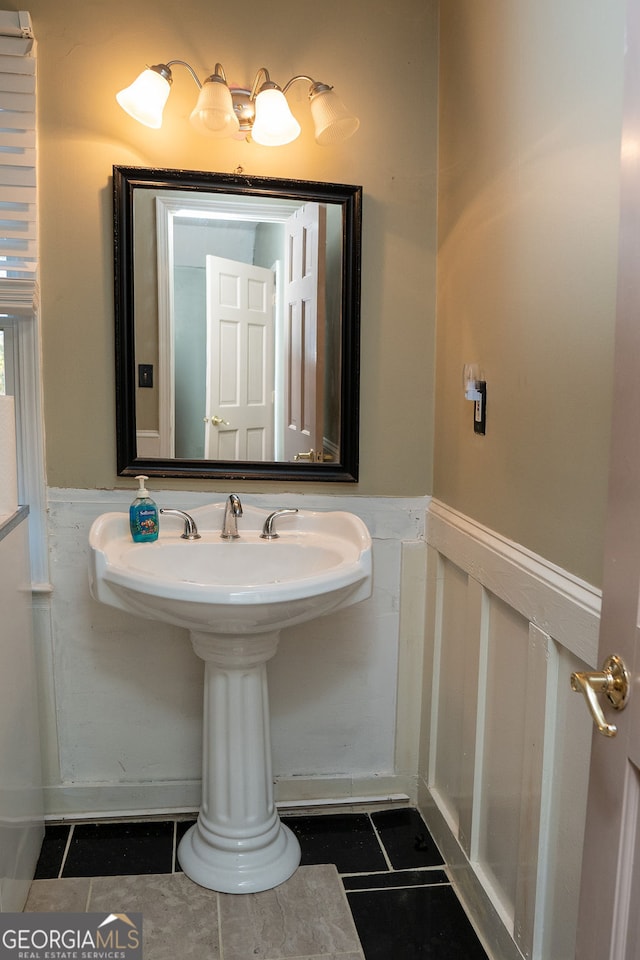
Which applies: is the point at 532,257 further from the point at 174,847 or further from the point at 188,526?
the point at 174,847

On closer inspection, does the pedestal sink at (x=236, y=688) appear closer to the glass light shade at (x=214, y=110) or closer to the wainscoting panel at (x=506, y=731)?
the wainscoting panel at (x=506, y=731)

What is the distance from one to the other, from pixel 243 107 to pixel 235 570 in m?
1.14

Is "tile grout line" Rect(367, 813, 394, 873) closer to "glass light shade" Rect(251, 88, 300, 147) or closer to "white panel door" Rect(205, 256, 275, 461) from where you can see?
"white panel door" Rect(205, 256, 275, 461)

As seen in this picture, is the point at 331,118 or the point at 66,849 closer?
the point at 331,118

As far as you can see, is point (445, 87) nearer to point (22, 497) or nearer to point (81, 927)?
point (22, 497)

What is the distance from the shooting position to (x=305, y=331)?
6.73ft

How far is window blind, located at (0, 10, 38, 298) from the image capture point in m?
1.82

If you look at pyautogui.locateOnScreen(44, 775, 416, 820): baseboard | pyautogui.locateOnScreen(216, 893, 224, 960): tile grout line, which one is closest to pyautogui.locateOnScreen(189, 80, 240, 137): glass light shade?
pyautogui.locateOnScreen(44, 775, 416, 820): baseboard

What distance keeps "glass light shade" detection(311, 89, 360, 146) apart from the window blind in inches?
26.6

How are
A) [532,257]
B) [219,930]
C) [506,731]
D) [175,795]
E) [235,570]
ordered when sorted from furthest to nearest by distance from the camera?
1. [175,795]
2. [235,570]
3. [219,930]
4. [506,731]
5. [532,257]

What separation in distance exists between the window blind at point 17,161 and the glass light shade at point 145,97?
237 mm

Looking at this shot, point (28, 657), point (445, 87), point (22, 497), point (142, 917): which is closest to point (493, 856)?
point (142, 917)

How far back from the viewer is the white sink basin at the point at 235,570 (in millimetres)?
1589

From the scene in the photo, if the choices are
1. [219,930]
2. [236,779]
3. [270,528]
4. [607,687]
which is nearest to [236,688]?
[236,779]
